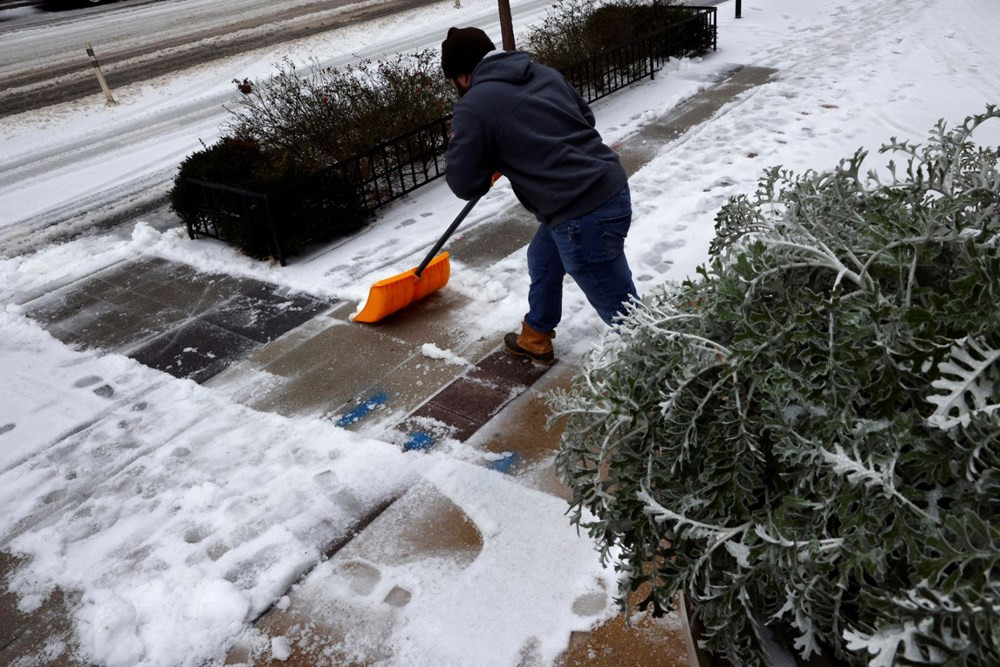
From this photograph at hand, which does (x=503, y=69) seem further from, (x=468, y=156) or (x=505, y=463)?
(x=505, y=463)

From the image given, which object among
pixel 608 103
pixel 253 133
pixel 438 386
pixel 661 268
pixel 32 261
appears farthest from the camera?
pixel 608 103

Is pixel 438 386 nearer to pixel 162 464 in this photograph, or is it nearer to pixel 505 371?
pixel 505 371

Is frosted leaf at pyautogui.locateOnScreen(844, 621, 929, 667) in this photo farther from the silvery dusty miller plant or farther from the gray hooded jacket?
the gray hooded jacket

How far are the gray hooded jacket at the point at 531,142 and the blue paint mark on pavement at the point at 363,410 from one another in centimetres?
125

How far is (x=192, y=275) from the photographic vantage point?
6.12 m

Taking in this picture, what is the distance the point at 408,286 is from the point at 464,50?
5.89 ft

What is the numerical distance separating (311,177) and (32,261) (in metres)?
2.57

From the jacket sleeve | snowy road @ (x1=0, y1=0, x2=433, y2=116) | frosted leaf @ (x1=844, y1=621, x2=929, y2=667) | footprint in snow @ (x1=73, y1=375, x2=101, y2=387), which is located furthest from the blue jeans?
snowy road @ (x1=0, y1=0, x2=433, y2=116)

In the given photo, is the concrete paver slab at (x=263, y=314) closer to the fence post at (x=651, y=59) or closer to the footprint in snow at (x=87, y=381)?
the footprint in snow at (x=87, y=381)

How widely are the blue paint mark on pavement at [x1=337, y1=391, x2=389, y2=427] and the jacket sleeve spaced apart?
1201 millimetres

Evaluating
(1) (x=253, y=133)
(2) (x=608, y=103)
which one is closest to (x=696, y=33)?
(2) (x=608, y=103)

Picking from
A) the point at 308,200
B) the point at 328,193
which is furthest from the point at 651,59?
the point at 308,200

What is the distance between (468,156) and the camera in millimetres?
3635

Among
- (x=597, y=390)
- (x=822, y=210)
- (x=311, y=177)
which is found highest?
(x=822, y=210)
